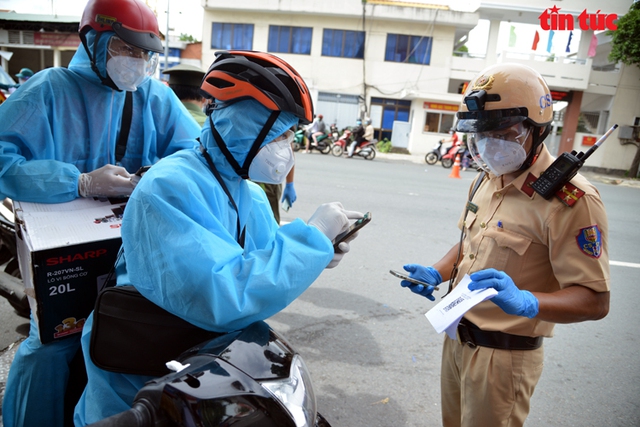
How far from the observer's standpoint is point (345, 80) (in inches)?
1019

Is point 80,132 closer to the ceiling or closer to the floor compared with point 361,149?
closer to the ceiling

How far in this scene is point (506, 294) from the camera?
4.99 feet

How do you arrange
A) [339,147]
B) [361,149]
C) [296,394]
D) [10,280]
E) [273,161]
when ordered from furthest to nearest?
[339,147]
[361,149]
[10,280]
[273,161]
[296,394]

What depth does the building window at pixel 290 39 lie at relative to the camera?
84.5 ft

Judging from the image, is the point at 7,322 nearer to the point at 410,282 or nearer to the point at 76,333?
the point at 76,333

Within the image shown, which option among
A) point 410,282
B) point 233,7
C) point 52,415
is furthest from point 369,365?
point 233,7

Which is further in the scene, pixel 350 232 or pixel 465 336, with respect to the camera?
pixel 465 336

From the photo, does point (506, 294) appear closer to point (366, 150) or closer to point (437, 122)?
point (366, 150)

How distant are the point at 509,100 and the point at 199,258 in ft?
4.13

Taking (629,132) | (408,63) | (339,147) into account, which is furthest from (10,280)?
(629,132)

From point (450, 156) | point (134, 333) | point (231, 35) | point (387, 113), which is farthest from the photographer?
point (231, 35)
